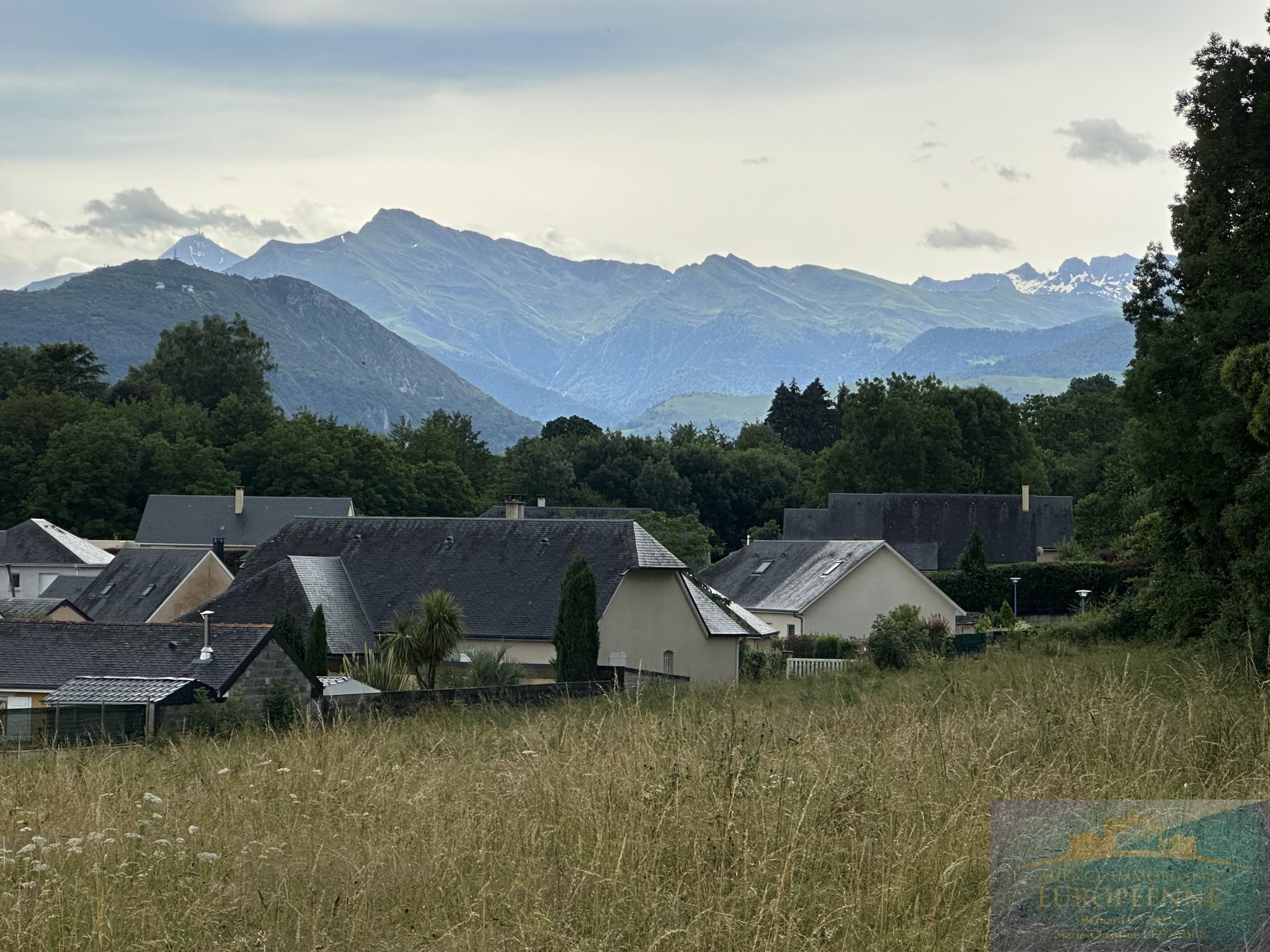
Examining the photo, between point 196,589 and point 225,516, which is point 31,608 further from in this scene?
point 225,516

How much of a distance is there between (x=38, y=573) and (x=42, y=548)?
1325mm

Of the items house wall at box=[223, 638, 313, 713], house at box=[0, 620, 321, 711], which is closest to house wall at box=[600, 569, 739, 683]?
house at box=[0, 620, 321, 711]

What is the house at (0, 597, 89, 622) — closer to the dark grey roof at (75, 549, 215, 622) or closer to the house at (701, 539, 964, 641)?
the dark grey roof at (75, 549, 215, 622)

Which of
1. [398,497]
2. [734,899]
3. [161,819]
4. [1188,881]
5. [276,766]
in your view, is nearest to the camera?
[1188,881]

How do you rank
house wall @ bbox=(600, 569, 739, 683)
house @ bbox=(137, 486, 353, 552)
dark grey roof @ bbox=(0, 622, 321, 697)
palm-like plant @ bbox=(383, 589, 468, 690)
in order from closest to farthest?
dark grey roof @ bbox=(0, 622, 321, 697) → palm-like plant @ bbox=(383, 589, 468, 690) → house wall @ bbox=(600, 569, 739, 683) → house @ bbox=(137, 486, 353, 552)

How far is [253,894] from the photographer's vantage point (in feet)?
16.4

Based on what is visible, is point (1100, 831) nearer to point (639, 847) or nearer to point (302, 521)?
point (639, 847)

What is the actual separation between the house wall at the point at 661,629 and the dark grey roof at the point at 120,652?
1493 centimetres

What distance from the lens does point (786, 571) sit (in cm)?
5394

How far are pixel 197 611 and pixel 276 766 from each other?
34.9 meters

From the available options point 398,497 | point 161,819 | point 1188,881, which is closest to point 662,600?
point 161,819

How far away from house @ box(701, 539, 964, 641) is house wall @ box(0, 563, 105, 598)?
36169 mm

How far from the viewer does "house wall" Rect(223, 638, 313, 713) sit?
2217cm

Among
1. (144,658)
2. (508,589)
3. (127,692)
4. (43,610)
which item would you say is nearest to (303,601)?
(508,589)
